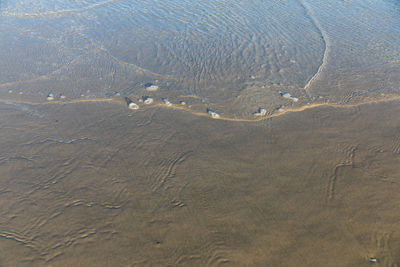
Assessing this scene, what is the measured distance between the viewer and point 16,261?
4.87 metres

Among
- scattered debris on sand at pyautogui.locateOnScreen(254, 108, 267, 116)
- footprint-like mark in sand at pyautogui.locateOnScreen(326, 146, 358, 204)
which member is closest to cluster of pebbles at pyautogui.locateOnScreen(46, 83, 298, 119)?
scattered debris on sand at pyautogui.locateOnScreen(254, 108, 267, 116)

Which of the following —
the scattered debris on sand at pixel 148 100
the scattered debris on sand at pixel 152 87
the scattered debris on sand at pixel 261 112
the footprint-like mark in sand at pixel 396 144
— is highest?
the footprint-like mark in sand at pixel 396 144

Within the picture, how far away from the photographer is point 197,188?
245 inches

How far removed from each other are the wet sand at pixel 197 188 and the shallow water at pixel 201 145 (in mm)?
33

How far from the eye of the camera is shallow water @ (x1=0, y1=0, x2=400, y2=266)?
5176mm

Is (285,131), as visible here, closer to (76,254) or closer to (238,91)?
(238,91)

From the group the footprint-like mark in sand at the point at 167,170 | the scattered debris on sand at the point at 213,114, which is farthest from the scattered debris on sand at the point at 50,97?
the scattered debris on sand at the point at 213,114

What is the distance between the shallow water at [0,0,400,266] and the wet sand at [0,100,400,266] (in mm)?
33

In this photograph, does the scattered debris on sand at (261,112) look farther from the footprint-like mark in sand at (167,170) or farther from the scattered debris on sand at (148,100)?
the scattered debris on sand at (148,100)

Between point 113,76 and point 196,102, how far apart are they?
421 cm

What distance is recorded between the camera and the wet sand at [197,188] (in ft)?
16.5

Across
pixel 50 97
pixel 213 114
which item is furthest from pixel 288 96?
pixel 50 97

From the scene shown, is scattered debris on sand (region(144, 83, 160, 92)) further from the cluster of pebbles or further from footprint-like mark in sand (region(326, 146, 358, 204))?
footprint-like mark in sand (region(326, 146, 358, 204))

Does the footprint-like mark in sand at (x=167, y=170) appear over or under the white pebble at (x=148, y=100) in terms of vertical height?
under
